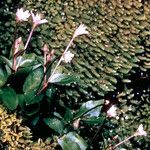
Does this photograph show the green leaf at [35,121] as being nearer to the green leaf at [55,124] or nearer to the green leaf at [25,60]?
the green leaf at [55,124]

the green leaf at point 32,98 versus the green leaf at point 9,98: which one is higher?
the green leaf at point 9,98

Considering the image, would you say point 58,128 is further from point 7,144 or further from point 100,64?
point 100,64

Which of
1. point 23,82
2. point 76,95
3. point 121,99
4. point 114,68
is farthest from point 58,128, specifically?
point 121,99

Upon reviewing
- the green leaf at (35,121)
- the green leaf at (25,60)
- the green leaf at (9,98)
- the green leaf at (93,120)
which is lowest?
the green leaf at (93,120)

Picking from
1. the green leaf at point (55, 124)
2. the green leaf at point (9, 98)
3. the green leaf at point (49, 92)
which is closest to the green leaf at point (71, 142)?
the green leaf at point (55, 124)

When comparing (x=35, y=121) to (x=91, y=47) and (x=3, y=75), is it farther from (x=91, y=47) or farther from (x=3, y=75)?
(x=91, y=47)

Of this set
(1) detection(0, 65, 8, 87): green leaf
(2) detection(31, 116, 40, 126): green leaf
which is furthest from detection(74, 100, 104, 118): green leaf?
(1) detection(0, 65, 8, 87): green leaf

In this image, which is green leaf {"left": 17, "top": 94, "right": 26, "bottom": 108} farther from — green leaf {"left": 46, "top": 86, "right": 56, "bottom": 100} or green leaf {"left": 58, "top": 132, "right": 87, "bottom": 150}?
green leaf {"left": 58, "top": 132, "right": 87, "bottom": 150}

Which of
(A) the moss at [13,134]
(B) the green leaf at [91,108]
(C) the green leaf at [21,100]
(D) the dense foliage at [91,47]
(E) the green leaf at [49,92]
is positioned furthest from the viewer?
(D) the dense foliage at [91,47]
